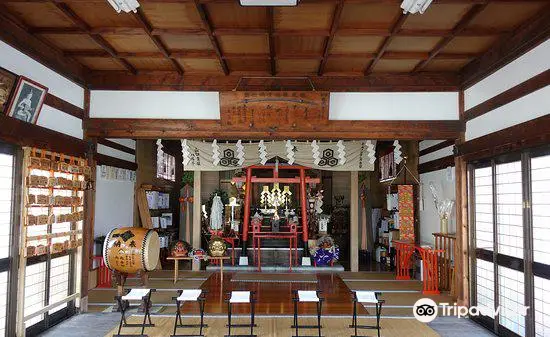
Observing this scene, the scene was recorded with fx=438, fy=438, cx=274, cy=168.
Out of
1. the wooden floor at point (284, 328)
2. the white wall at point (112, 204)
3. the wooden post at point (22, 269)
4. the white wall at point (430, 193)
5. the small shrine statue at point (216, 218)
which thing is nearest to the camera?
the wooden post at point (22, 269)

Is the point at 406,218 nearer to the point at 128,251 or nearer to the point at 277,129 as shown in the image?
the point at 277,129

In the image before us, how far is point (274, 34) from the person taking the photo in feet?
17.3

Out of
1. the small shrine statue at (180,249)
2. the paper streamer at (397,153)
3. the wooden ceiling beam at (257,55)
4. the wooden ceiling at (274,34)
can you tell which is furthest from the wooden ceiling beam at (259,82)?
the small shrine statue at (180,249)

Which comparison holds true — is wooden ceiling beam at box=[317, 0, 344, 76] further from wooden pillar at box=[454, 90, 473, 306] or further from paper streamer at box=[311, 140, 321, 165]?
paper streamer at box=[311, 140, 321, 165]

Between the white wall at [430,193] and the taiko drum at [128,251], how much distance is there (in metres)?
5.61

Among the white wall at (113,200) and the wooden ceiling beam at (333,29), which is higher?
the wooden ceiling beam at (333,29)

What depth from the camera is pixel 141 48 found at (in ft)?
19.5

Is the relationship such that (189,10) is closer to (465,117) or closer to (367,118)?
(367,118)

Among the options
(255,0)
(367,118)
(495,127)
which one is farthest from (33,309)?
(495,127)

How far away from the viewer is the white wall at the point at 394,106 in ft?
23.3

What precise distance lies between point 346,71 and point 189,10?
3.04 metres

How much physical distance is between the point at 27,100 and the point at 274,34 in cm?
303

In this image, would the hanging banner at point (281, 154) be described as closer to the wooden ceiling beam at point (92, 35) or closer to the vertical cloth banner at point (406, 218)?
the vertical cloth banner at point (406, 218)

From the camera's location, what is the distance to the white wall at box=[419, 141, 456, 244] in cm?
843
